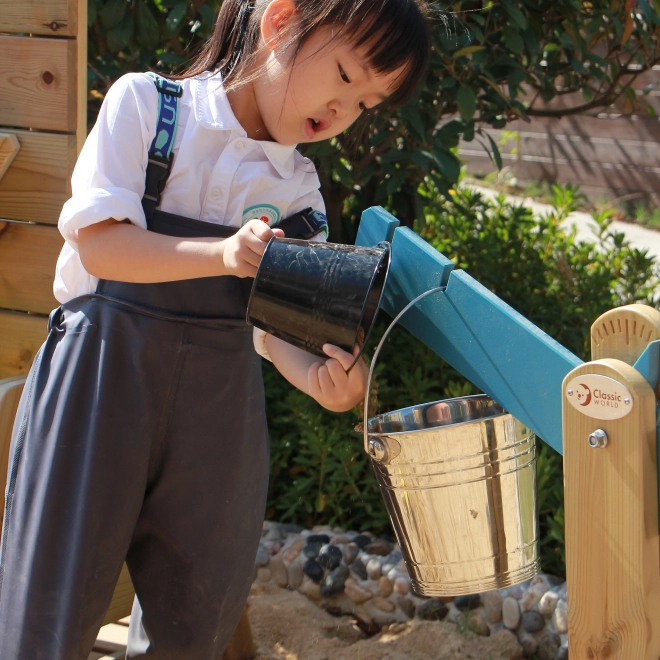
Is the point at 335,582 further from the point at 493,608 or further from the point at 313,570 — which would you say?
the point at 493,608

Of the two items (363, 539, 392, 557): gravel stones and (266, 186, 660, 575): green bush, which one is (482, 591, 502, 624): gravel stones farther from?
(363, 539, 392, 557): gravel stones

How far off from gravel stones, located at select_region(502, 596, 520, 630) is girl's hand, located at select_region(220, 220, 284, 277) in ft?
4.88

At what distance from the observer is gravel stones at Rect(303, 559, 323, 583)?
263 centimetres

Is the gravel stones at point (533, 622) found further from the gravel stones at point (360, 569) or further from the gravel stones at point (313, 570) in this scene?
the gravel stones at point (313, 570)

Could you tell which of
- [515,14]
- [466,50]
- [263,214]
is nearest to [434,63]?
[466,50]

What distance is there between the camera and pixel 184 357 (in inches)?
62.1

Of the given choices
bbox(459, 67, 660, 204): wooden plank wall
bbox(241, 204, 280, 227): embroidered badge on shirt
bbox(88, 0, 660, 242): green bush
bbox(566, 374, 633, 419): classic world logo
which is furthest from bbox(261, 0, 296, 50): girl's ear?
bbox(459, 67, 660, 204): wooden plank wall

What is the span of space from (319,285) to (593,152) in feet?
24.3

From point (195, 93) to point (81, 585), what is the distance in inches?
33.8

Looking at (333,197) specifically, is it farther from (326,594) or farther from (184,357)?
(184,357)

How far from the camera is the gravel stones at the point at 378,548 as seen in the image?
2.66 meters

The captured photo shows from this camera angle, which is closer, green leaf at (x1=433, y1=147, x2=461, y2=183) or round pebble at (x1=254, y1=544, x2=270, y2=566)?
round pebble at (x1=254, y1=544, x2=270, y2=566)

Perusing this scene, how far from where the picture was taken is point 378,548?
2670mm

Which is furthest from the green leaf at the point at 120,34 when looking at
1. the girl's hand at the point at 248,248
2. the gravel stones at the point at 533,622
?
the gravel stones at the point at 533,622
